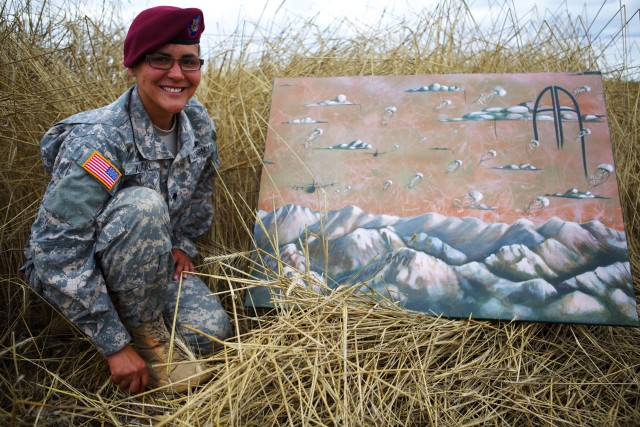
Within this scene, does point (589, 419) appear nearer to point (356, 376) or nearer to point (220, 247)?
point (356, 376)

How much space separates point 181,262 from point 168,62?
94cm

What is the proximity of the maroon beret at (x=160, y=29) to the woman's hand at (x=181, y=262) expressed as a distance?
3.00 feet

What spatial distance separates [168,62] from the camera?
2.29 metres

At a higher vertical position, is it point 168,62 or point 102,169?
point 168,62

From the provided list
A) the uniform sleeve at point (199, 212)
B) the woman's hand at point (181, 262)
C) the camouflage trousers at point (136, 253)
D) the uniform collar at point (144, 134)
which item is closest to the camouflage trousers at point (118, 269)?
the camouflage trousers at point (136, 253)

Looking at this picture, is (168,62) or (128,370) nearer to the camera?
(128,370)

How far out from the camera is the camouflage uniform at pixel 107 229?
207 cm

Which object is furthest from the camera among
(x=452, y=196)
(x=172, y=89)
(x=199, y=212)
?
(x=199, y=212)

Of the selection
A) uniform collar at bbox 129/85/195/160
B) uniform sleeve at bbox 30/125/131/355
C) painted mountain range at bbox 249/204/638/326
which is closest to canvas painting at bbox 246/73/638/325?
painted mountain range at bbox 249/204/638/326

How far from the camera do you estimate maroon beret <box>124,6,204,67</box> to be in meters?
2.20

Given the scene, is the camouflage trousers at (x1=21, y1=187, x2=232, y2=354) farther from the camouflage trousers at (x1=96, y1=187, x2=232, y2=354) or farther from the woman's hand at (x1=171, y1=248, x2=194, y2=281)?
the woman's hand at (x1=171, y1=248, x2=194, y2=281)

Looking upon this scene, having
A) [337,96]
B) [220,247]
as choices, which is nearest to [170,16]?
[337,96]

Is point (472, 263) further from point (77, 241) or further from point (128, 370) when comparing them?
point (77, 241)

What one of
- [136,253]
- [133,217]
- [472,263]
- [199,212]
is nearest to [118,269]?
[136,253]
